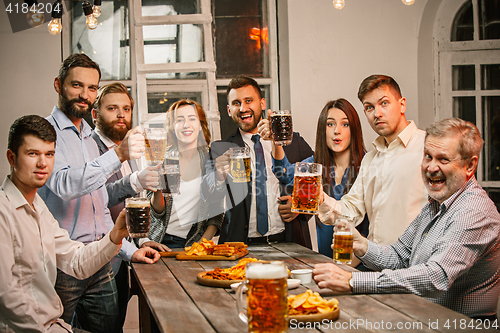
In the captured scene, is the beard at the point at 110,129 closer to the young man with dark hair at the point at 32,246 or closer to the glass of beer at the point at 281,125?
the young man with dark hair at the point at 32,246

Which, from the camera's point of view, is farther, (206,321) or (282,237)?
(282,237)

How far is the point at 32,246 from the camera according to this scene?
6.81 ft

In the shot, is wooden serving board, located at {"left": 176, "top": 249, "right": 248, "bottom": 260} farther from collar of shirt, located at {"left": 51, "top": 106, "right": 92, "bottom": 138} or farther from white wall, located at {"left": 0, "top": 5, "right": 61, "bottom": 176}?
white wall, located at {"left": 0, "top": 5, "right": 61, "bottom": 176}

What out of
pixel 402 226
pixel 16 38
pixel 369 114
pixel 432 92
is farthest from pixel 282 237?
pixel 16 38

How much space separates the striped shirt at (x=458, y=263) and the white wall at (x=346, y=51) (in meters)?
2.38

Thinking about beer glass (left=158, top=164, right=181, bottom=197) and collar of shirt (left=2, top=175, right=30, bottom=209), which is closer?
collar of shirt (left=2, top=175, right=30, bottom=209)

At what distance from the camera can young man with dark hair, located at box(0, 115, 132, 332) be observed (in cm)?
193

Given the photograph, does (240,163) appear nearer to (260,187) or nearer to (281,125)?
(281,125)

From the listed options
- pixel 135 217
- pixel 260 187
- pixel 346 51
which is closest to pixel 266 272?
pixel 135 217

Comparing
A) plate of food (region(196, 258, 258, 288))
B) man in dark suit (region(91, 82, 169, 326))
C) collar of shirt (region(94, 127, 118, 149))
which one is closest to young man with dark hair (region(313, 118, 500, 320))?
plate of food (region(196, 258, 258, 288))

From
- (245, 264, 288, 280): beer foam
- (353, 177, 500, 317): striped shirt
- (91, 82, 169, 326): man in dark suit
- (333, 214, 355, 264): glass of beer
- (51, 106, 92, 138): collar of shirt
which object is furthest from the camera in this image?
(91, 82, 169, 326): man in dark suit

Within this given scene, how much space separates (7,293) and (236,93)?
2.16 metres

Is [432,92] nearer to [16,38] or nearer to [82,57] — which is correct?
[82,57]

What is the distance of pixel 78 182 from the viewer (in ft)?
8.32
